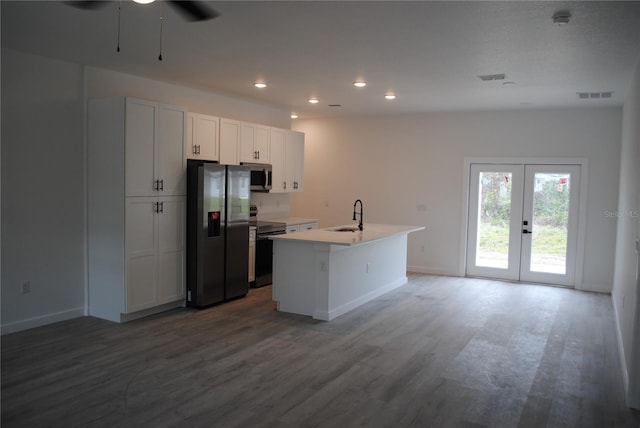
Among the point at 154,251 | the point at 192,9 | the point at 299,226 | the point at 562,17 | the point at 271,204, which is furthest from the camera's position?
the point at 271,204

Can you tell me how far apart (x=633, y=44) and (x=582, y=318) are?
3.24m

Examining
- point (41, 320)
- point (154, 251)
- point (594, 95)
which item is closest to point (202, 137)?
A: point (154, 251)

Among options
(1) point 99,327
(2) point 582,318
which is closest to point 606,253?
(2) point 582,318

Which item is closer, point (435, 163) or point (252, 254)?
point (252, 254)

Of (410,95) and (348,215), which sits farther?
(348,215)

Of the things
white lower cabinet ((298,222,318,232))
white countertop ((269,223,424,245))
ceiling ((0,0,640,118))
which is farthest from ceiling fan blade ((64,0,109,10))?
white lower cabinet ((298,222,318,232))

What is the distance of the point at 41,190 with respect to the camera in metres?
5.06

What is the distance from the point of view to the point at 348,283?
594cm

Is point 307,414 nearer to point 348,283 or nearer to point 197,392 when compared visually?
point 197,392

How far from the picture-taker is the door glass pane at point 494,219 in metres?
8.03

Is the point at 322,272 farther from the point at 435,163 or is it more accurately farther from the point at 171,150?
the point at 435,163

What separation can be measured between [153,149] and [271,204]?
303 cm

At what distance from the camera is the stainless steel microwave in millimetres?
7201

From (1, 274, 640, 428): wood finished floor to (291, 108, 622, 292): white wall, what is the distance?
2.23m
